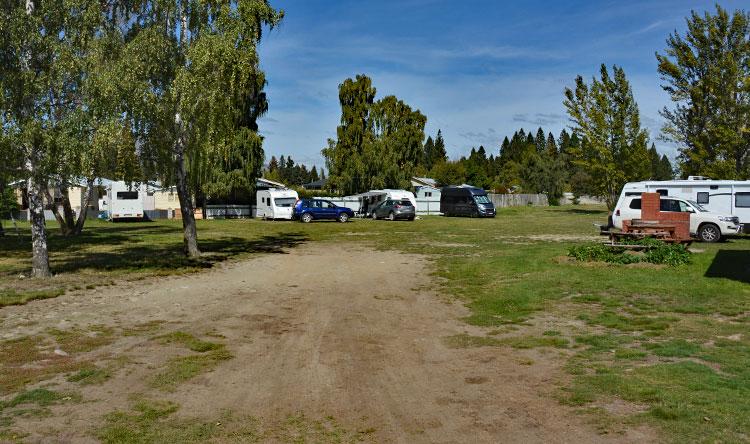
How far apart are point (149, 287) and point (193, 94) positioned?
618 centimetres

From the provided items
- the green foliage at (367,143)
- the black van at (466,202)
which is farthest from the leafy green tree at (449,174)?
the black van at (466,202)

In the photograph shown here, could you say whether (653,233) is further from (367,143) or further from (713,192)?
(367,143)

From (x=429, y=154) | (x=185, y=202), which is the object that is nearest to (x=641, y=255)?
(x=185, y=202)

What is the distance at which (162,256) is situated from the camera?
63.1 ft

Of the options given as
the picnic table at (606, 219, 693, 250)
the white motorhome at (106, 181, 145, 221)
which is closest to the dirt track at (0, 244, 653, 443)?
the picnic table at (606, 219, 693, 250)

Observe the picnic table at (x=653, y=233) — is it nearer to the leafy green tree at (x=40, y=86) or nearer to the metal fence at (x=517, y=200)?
the leafy green tree at (x=40, y=86)

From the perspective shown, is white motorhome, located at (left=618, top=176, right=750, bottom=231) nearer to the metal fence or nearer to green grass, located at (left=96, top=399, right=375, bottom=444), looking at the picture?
green grass, located at (left=96, top=399, right=375, bottom=444)

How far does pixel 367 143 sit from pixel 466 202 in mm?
12483

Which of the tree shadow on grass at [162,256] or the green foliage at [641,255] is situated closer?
the green foliage at [641,255]

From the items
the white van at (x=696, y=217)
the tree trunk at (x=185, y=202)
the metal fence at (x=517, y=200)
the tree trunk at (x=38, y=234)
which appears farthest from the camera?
the metal fence at (x=517, y=200)

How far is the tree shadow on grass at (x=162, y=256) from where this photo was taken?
16438 mm

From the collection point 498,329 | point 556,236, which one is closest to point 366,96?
point 556,236

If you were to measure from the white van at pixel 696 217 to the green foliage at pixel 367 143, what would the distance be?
110 feet

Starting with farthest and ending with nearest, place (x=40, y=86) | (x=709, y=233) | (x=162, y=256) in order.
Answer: (x=709, y=233) → (x=162, y=256) → (x=40, y=86)
